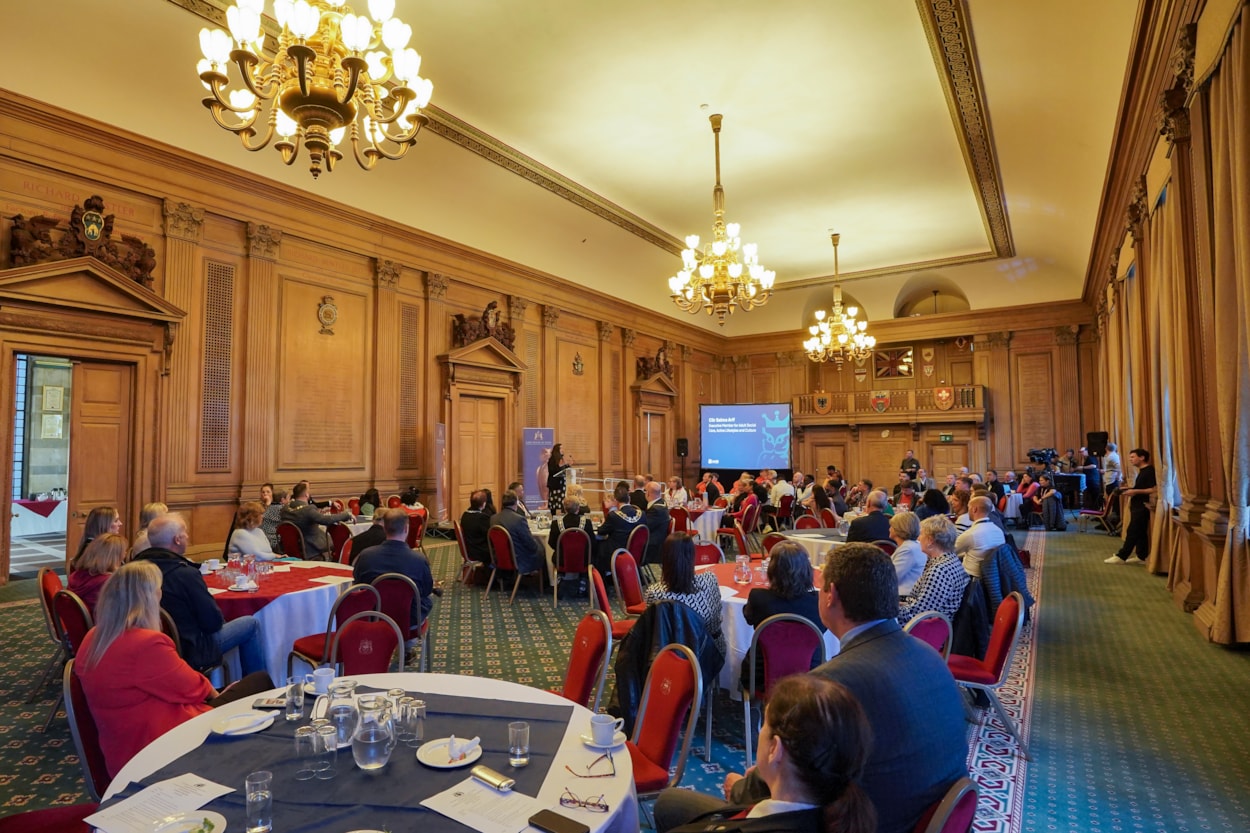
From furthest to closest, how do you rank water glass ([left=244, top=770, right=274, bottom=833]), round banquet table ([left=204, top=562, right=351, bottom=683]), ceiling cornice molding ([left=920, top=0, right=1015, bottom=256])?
ceiling cornice molding ([left=920, top=0, right=1015, bottom=256]) → round banquet table ([left=204, top=562, right=351, bottom=683]) → water glass ([left=244, top=770, right=274, bottom=833])

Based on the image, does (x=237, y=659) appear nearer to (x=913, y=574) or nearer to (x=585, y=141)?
(x=913, y=574)

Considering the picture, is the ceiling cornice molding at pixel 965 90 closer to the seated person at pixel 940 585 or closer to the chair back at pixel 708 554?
the seated person at pixel 940 585

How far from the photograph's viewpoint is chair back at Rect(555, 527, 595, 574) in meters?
6.64

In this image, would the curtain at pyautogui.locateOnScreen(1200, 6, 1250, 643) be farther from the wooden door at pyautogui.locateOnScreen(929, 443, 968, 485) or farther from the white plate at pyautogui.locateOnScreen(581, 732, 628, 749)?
the wooden door at pyautogui.locateOnScreen(929, 443, 968, 485)

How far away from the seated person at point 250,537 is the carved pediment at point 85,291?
12.7ft

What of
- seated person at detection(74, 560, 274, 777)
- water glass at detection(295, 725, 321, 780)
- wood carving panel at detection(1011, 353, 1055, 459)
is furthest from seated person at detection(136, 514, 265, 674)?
wood carving panel at detection(1011, 353, 1055, 459)

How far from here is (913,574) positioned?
4156mm

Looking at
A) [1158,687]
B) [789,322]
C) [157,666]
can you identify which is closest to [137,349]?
[157,666]

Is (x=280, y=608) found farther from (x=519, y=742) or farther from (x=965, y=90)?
(x=965, y=90)

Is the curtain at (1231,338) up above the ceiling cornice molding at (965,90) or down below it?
below

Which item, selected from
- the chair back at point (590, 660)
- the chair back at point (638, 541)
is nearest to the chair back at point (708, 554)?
the chair back at point (638, 541)

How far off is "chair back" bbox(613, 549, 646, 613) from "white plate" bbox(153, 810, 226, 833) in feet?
10.9

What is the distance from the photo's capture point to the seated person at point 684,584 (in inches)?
127

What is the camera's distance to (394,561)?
410 cm
